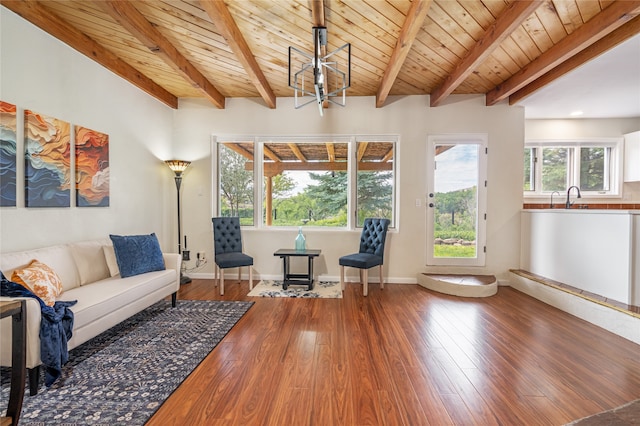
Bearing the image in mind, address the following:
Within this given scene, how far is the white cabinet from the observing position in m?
4.55

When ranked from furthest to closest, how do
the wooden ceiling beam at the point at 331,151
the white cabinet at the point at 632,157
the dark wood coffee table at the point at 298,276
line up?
the wooden ceiling beam at the point at 331,151, the white cabinet at the point at 632,157, the dark wood coffee table at the point at 298,276

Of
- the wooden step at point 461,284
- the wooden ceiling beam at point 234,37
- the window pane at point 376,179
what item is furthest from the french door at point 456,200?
the wooden ceiling beam at point 234,37

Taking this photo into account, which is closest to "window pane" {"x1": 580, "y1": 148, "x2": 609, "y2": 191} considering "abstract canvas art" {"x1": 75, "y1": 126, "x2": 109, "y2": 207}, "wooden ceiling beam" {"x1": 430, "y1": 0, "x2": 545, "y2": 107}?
"wooden ceiling beam" {"x1": 430, "y1": 0, "x2": 545, "y2": 107}

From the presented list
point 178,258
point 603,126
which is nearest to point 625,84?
point 603,126

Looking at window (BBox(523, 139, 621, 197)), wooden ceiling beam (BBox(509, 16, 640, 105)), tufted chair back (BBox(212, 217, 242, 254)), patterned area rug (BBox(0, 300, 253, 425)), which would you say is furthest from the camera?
window (BBox(523, 139, 621, 197))

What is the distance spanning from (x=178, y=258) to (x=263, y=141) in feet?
7.46

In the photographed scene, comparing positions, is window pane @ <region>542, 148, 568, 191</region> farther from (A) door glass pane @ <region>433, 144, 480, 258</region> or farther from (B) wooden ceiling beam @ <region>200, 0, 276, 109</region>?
(B) wooden ceiling beam @ <region>200, 0, 276, 109</region>

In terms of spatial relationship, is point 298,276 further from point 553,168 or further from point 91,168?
point 553,168

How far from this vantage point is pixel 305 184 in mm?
4762

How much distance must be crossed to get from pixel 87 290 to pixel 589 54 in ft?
17.3

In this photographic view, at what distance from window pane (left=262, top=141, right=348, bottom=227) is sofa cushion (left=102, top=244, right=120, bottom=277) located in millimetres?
A: 2210

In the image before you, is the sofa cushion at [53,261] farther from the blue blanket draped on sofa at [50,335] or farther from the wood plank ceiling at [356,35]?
the wood plank ceiling at [356,35]

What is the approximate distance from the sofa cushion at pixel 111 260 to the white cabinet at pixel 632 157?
7.40 m

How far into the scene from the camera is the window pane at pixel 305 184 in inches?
185
